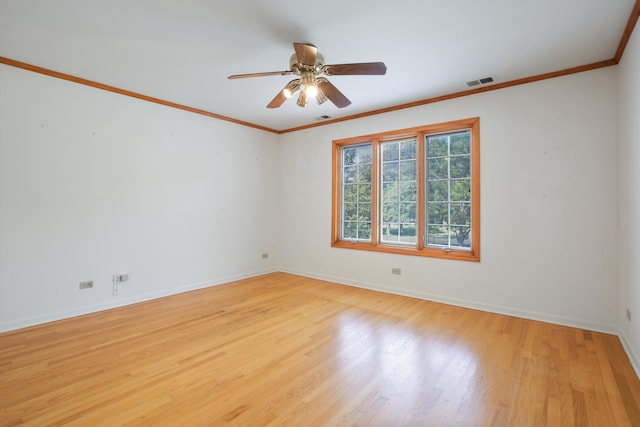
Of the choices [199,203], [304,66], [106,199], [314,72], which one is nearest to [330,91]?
[314,72]

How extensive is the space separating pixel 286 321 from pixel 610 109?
403cm

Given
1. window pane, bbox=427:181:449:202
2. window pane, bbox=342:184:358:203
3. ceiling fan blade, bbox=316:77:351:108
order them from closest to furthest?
ceiling fan blade, bbox=316:77:351:108
window pane, bbox=427:181:449:202
window pane, bbox=342:184:358:203

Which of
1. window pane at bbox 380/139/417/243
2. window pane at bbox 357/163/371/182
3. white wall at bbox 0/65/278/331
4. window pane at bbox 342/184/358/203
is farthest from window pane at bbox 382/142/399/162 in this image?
white wall at bbox 0/65/278/331

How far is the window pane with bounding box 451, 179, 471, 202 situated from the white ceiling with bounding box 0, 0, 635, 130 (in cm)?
121

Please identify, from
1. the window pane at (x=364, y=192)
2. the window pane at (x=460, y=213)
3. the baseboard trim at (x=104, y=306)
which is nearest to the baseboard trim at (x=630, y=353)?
the window pane at (x=460, y=213)

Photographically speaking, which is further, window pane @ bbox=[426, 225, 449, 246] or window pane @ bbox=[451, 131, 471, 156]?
window pane @ bbox=[426, 225, 449, 246]

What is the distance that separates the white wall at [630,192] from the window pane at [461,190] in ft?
4.64

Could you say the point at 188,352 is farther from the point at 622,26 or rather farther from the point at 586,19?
the point at 622,26

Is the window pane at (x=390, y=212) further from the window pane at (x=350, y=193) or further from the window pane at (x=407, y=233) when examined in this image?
the window pane at (x=350, y=193)

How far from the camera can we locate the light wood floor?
1802 millimetres

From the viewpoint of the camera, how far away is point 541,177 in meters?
3.33

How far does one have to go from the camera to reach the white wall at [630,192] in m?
2.34

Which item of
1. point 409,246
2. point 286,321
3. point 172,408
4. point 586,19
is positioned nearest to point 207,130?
point 286,321

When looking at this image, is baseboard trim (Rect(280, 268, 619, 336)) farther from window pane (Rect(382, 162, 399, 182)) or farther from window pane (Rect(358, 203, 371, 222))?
window pane (Rect(382, 162, 399, 182))
